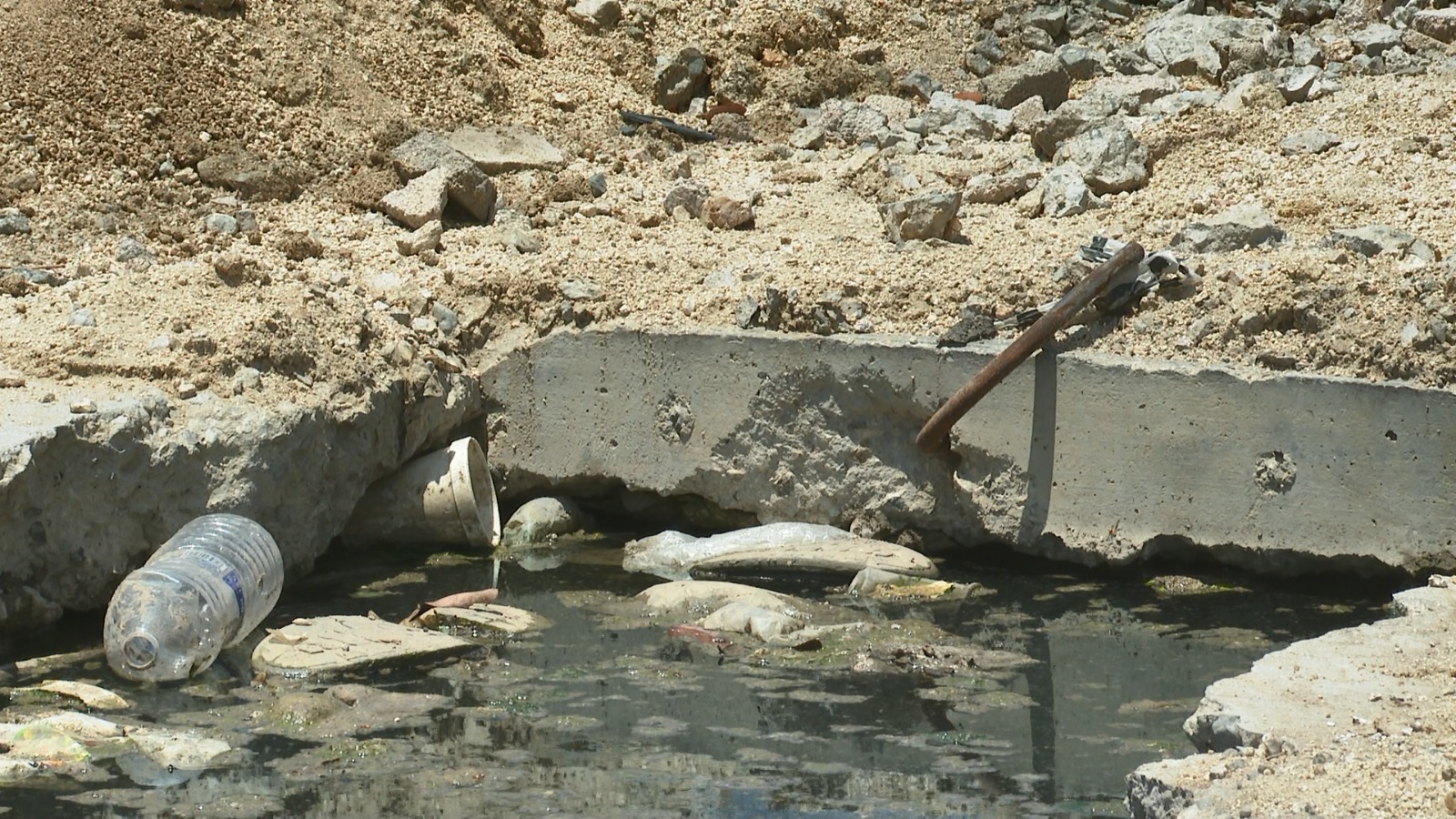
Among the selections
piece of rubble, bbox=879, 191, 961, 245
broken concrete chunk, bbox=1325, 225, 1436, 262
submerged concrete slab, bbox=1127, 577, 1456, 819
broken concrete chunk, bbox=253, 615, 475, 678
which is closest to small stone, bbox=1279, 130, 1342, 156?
broken concrete chunk, bbox=1325, 225, 1436, 262

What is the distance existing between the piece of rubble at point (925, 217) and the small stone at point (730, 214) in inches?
29.7

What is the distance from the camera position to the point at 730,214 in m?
8.84

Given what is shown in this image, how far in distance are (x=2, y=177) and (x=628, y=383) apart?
3356mm

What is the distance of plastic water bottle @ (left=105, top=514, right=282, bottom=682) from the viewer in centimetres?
598

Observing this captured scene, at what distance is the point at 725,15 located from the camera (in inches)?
448

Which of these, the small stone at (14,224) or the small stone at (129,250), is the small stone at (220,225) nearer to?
the small stone at (129,250)

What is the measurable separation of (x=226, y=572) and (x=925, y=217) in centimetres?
359

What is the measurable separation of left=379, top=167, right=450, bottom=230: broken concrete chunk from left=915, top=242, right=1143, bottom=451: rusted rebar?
2.90m

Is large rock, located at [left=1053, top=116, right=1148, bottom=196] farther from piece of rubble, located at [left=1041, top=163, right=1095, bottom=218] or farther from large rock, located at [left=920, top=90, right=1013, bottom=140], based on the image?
large rock, located at [left=920, top=90, right=1013, bottom=140]

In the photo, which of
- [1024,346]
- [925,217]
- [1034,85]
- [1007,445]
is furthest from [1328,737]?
[1034,85]

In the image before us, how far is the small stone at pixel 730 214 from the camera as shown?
8.84 m

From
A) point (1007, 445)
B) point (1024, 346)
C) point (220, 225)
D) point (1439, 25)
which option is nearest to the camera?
point (1024, 346)

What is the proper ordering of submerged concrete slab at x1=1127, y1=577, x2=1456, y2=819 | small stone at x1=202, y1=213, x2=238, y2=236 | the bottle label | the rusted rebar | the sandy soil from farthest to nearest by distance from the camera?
small stone at x1=202, y1=213, x2=238, y2=236 → the sandy soil → the rusted rebar → the bottle label → submerged concrete slab at x1=1127, y1=577, x2=1456, y2=819

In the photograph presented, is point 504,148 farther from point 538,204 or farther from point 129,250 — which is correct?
point 129,250
